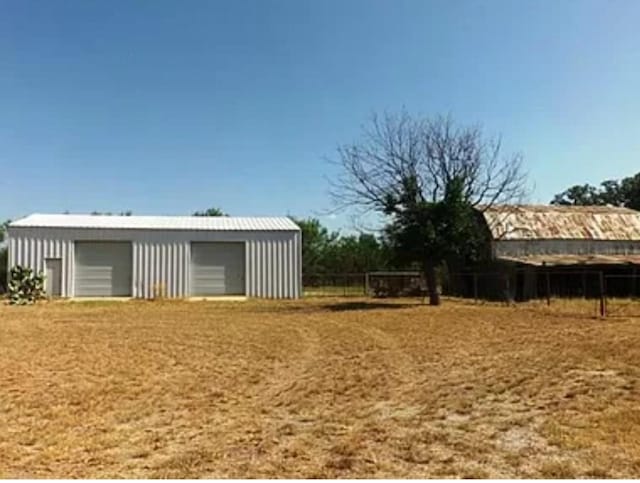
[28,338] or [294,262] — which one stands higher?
[294,262]

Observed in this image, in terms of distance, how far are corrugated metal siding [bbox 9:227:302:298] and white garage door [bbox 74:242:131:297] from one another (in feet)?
1.70

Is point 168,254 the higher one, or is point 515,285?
point 168,254

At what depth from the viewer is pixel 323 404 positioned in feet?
25.8

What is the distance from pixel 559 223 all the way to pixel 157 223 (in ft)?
Result: 78.3

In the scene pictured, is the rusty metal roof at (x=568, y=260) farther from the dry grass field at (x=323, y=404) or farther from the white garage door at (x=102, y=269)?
the white garage door at (x=102, y=269)

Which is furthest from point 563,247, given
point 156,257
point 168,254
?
point 156,257

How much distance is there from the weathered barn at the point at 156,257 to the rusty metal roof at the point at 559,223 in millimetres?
12179

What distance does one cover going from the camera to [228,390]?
891cm

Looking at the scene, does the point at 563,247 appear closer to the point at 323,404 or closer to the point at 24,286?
the point at 24,286

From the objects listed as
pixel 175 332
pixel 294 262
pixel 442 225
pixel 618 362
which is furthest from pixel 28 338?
pixel 294 262

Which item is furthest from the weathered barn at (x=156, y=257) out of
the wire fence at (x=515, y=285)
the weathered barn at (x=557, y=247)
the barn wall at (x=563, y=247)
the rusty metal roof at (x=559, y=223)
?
the rusty metal roof at (x=559, y=223)

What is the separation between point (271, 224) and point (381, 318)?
716 inches

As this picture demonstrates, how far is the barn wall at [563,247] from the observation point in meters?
38.1

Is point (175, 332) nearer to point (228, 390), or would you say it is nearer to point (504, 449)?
point (228, 390)
